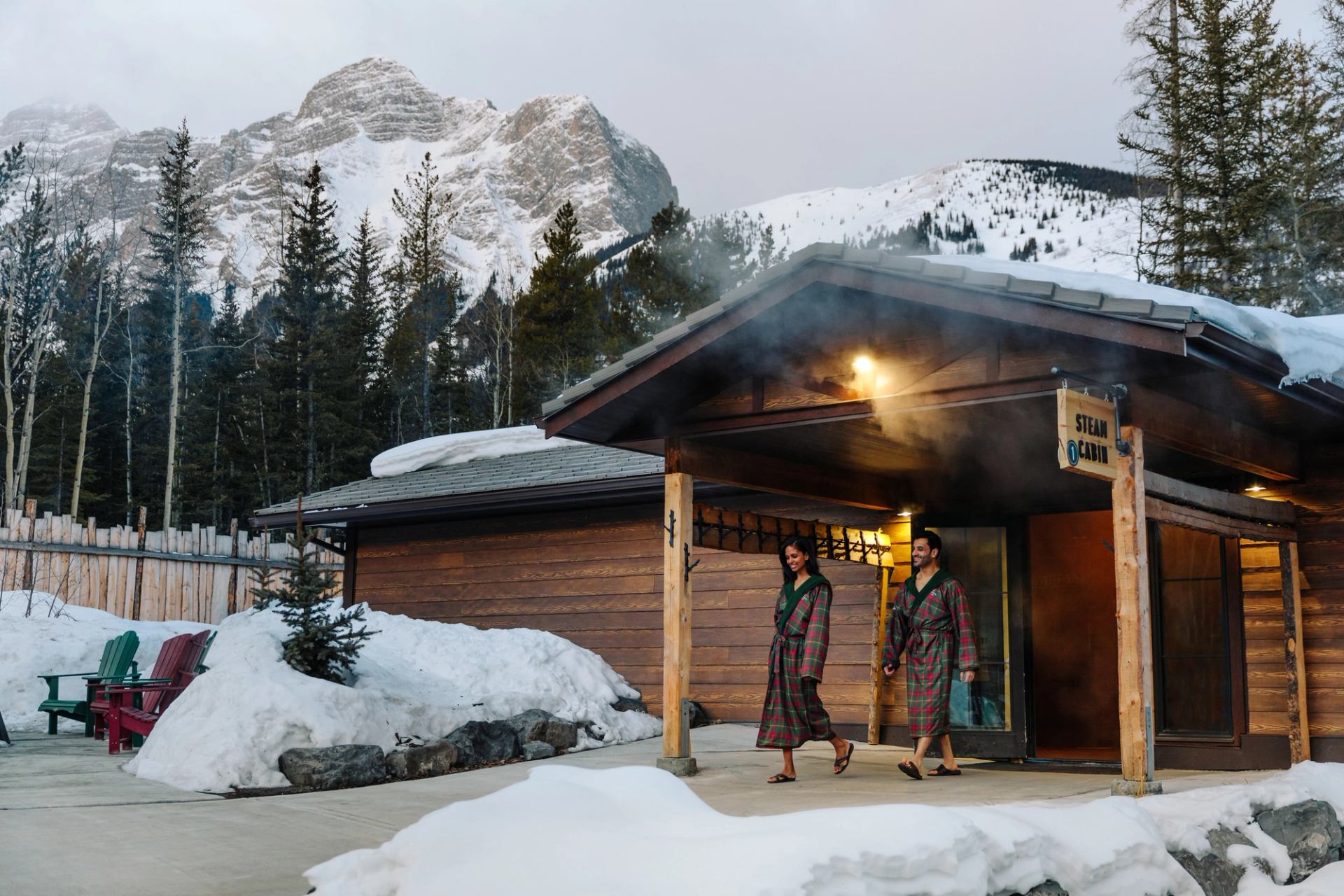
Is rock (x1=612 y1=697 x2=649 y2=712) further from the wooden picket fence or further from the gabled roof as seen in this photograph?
the wooden picket fence

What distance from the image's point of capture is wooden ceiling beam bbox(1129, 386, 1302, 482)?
6.46 metres

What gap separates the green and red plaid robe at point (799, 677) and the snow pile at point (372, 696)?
334 centimetres

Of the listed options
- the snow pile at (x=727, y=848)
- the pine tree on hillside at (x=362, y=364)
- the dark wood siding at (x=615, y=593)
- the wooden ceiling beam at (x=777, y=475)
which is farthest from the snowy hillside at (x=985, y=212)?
the snow pile at (x=727, y=848)

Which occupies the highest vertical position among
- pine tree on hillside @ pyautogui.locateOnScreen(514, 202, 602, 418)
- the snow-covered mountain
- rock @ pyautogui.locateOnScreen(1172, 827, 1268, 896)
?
the snow-covered mountain

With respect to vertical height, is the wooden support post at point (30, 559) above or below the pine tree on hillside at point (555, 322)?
below

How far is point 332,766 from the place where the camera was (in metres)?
8.55

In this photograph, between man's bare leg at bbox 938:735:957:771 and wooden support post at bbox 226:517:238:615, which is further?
wooden support post at bbox 226:517:238:615

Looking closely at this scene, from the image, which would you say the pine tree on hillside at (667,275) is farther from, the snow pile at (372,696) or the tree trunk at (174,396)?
the snow pile at (372,696)

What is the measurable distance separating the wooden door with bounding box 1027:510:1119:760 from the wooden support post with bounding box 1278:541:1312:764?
3524 mm

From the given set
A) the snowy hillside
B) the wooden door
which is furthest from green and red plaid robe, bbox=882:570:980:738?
the snowy hillside

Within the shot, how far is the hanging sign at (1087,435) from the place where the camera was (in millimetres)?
5781

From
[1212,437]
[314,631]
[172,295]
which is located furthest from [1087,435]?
[172,295]

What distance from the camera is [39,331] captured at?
27.6 metres

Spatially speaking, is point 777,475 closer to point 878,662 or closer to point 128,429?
point 878,662
